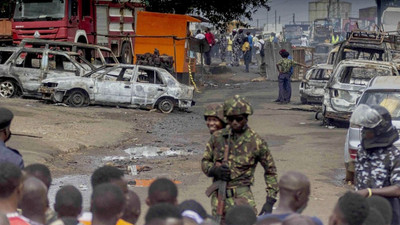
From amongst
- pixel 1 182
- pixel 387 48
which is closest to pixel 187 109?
pixel 387 48

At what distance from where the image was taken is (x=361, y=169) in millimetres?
6383

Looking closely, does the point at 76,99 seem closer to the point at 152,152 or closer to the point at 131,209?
the point at 152,152

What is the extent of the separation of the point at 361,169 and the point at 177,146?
1009 cm

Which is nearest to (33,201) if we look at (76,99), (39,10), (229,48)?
(76,99)

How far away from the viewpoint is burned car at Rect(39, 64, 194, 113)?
21484 millimetres

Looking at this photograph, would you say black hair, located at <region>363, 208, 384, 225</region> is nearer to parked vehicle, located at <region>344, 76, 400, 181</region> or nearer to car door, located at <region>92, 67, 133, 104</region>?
parked vehicle, located at <region>344, 76, 400, 181</region>

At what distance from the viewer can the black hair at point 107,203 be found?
4.71 metres

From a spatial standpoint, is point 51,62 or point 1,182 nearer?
point 1,182

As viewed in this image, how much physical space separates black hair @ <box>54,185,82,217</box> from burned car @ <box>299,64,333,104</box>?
772 inches

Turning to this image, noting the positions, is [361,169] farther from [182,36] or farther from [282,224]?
[182,36]

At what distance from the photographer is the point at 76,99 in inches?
850

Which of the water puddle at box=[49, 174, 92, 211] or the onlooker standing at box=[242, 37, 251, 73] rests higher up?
the onlooker standing at box=[242, 37, 251, 73]

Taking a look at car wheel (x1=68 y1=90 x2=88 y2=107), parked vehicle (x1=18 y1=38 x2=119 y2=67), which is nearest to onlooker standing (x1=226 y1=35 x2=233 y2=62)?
parked vehicle (x1=18 y1=38 x2=119 y2=67)

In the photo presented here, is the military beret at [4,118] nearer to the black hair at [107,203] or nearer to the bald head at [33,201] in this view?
the bald head at [33,201]
